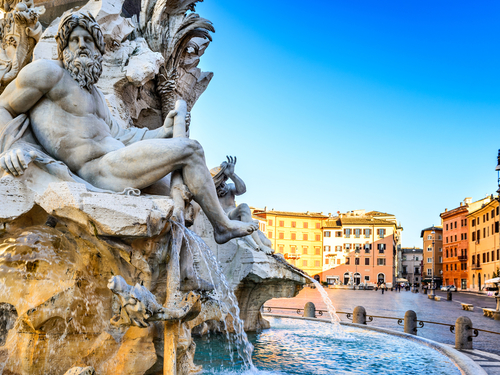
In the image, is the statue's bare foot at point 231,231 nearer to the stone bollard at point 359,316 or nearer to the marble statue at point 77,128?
the marble statue at point 77,128

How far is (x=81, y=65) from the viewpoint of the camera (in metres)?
3.94

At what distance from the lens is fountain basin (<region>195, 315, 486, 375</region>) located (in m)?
5.93

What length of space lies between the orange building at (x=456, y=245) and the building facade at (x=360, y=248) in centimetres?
842

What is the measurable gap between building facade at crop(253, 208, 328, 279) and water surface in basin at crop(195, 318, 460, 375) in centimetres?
5754

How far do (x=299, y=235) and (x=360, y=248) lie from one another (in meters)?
9.06

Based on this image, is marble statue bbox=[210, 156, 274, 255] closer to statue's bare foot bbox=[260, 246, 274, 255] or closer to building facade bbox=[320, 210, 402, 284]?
statue's bare foot bbox=[260, 246, 274, 255]

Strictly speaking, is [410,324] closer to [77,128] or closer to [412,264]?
[77,128]

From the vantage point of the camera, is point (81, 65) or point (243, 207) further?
point (243, 207)

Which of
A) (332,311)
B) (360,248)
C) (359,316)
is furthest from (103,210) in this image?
(360,248)

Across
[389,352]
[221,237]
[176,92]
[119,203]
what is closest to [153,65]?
[176,92]

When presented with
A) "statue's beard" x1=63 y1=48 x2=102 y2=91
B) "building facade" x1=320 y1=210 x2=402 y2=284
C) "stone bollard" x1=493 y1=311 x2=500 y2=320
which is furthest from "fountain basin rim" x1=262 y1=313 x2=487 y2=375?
"building facade" x1=320 y1=210 x2=402 y2=284

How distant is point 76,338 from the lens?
3844 millimetres

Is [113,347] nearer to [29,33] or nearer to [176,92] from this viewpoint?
[29,33]

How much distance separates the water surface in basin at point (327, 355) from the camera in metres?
5.88
